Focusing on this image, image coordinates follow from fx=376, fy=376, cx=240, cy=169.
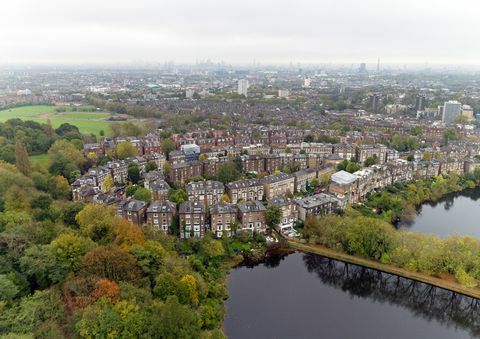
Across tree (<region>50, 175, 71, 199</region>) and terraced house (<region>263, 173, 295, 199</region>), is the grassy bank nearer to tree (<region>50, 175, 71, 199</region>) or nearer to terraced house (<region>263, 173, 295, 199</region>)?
terraced house (<region>263, 173, 295, 199</region>)

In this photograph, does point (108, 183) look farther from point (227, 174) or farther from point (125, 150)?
point (227, 174)

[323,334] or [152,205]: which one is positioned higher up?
[152,205]

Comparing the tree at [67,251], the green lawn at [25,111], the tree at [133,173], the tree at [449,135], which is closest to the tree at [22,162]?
the tree at [133,173]

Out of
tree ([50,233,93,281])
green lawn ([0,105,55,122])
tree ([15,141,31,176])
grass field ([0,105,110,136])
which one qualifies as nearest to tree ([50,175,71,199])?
tree ([15,141,31,176])

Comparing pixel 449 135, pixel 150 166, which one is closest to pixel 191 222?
pixel 150 166

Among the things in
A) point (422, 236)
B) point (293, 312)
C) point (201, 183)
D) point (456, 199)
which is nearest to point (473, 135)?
point (456, 199)

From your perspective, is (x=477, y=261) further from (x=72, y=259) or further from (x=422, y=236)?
(x=72, y=259)
